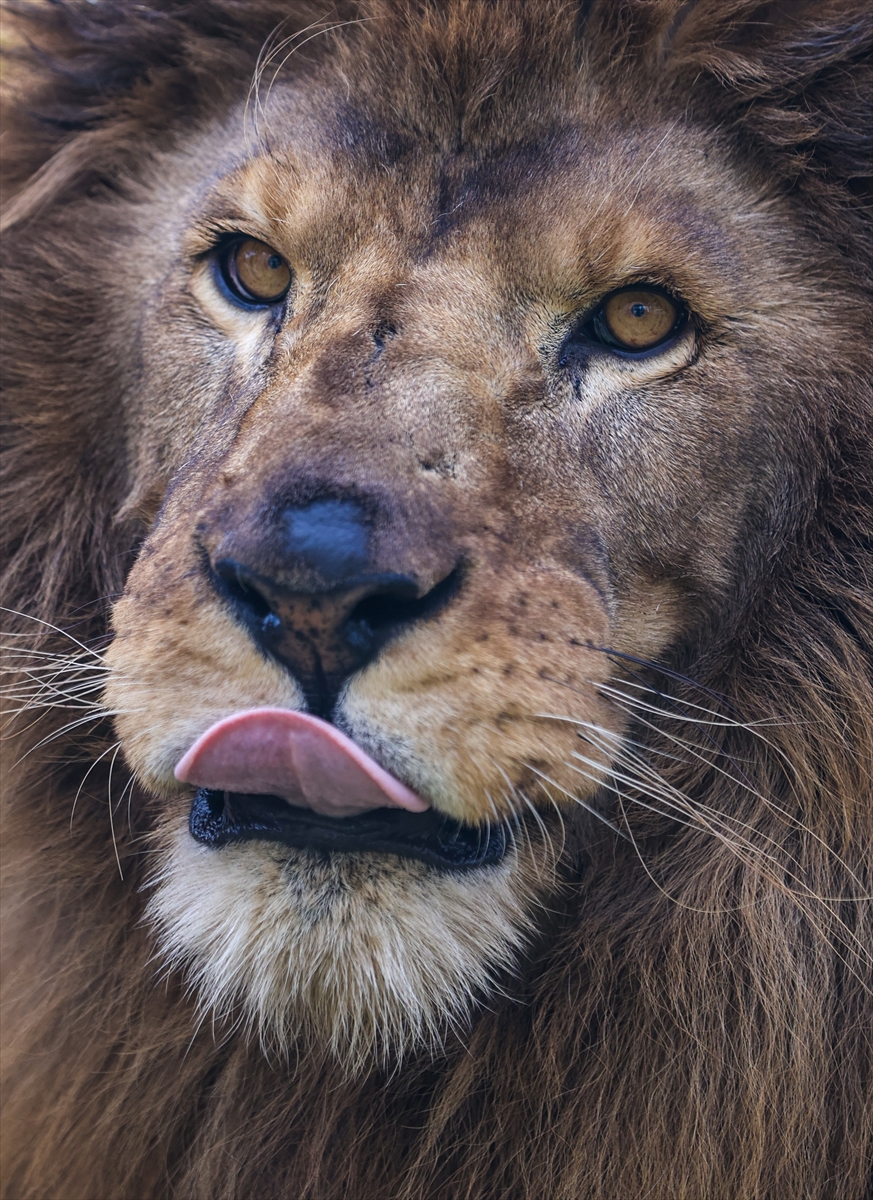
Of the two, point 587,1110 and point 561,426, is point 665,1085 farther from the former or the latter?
point 561,426

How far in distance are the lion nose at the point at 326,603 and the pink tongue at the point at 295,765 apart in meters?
0.04

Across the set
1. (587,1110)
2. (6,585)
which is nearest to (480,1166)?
(587,1110)

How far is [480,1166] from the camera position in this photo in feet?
6.12

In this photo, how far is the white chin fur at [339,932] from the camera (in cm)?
158

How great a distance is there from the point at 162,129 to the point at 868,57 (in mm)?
1300

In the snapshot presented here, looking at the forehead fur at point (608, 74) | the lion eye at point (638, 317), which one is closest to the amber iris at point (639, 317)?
the lion eye at point (638, 317)

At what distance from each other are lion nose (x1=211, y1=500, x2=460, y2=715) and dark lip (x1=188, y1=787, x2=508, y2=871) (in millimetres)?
164

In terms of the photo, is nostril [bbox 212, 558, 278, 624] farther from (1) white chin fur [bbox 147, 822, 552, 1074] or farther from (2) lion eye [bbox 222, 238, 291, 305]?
(2) lion eye [bbox 222, 238, 291, 305]

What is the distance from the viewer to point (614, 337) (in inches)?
75.4

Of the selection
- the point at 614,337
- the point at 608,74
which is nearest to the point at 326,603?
the point at 614,337

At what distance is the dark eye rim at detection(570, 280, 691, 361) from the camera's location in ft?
6.21

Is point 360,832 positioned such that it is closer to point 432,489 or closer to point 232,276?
point 432,489

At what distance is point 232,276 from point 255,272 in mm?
64

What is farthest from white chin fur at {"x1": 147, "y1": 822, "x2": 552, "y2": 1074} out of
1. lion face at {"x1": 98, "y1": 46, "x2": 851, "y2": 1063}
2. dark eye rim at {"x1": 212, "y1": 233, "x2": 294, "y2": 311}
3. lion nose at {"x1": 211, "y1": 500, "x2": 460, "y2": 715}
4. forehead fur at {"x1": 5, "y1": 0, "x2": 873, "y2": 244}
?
forehead fur at {"x1": 5, "y1": 0, "x2": 873, "y2": 244}
